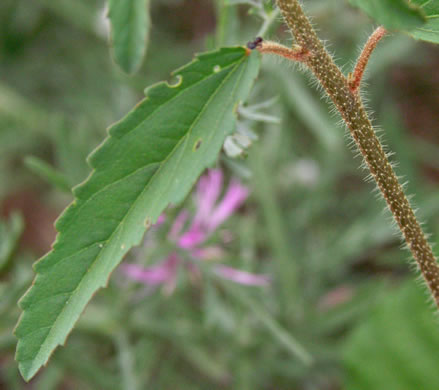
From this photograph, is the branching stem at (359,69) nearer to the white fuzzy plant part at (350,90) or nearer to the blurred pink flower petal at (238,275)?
the white fuzzy plant part at (350,90)

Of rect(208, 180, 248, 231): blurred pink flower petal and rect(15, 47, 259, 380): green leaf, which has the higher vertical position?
rect(15, 47, 259, 380): green leaf

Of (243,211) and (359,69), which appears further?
(243,211)

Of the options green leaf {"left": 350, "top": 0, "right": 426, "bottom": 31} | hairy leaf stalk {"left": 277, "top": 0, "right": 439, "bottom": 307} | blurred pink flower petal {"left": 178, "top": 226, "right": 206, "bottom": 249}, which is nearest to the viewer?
green leaf {"left": 350, "top": 0, "right": 426, "bottom": 31}

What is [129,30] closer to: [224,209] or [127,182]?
[127,182]

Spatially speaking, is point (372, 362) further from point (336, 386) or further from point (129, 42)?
point (129, 42)

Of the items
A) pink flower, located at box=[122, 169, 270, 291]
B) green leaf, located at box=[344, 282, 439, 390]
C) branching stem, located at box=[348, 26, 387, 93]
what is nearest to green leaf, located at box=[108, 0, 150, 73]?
branching stem, located at box=[348, 26, 387, 93]

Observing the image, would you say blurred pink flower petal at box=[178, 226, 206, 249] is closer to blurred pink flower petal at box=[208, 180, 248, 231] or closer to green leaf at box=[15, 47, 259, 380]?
blurred pink flower petal at box=[208, 180, 248, 231]

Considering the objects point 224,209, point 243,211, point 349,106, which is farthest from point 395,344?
point 349,106
